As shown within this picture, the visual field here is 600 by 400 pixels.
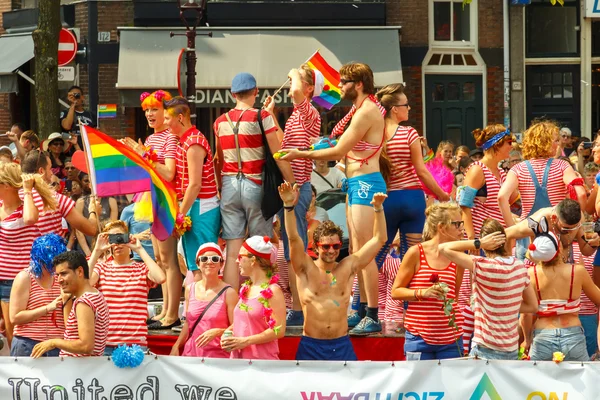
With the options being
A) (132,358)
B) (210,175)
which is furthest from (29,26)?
(132,358)

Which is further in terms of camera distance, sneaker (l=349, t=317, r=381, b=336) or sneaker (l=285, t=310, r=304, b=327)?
sneaker (l=285, t=310, r=304, b=327)

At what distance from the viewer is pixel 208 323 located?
351 inches

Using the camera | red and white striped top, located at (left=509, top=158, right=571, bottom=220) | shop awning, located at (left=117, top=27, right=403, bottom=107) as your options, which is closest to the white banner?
the camera

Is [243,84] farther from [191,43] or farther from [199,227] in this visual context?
[191,43]

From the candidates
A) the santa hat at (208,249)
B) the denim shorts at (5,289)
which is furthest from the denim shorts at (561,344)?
the denim shorts at (5,289)

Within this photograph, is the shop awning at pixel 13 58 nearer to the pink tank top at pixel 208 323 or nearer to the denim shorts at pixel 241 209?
the denim shorts at pixel 241 209

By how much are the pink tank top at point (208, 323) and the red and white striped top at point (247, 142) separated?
3.96ft

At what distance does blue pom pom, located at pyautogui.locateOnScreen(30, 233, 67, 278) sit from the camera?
8.52 meters

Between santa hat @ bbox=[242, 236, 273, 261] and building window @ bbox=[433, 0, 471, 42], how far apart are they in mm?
14105

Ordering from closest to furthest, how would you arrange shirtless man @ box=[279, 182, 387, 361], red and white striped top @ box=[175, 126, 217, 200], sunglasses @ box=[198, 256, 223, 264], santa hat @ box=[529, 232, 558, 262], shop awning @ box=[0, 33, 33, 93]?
santa hat @ box=[529, 232, 558, 262], shirtless man @ box=[279, 182, 387, 361], sunglasses @ box=[198, 256, 223, 264], red and white striped top @ box=[175, 126, 217, 200], shop awning @ box=[0, 33, 33, 93]

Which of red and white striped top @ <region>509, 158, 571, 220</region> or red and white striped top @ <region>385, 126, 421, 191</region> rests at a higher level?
red and white striped top @ <region>385, 126, 421, 191</region>

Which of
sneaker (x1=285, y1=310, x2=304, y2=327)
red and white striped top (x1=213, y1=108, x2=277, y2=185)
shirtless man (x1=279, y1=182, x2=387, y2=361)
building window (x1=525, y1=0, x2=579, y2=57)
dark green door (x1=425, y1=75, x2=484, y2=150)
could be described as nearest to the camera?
shirtless man (x1=279, y1=182, x2=387, y2=361)

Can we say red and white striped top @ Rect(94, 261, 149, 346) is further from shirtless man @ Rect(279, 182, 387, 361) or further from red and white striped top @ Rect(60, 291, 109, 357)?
shirtless man @ Rect(279, 182, 387, 361)

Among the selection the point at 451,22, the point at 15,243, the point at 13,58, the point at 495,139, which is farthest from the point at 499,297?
the point at 13,58
